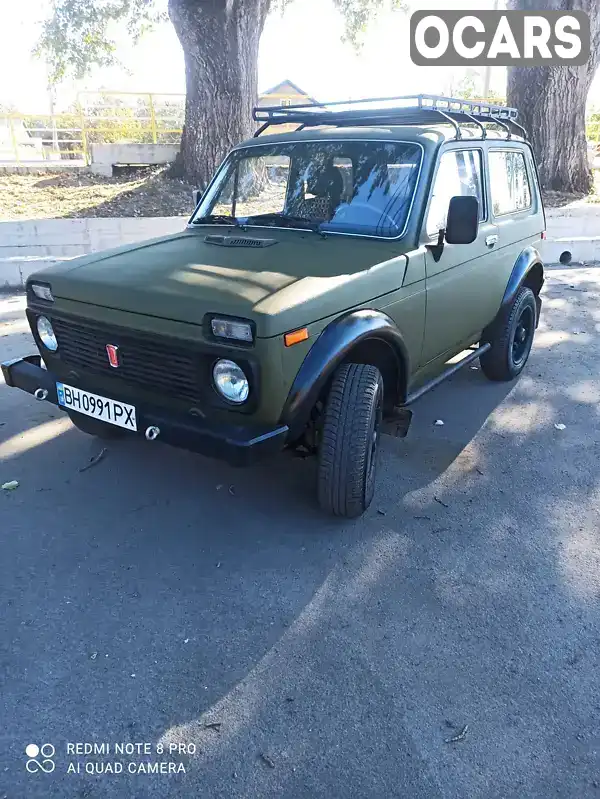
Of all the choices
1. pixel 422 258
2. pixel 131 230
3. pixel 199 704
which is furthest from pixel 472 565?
pixel 131 230

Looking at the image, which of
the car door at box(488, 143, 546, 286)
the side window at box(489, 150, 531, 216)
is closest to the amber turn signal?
the car door at box(488, 143, 546, 286)

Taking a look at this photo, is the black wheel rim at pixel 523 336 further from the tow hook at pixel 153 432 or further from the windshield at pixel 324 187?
the tow hook at pixel 153 432

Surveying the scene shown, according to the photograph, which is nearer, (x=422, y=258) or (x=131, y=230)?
(x=422, y=258)

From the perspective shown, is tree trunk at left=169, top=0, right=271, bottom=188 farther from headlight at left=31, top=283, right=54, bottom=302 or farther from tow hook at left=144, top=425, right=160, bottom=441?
tow hook at left=144, top=425, right=160, bottom=441

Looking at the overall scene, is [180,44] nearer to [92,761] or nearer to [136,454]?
[136,454]

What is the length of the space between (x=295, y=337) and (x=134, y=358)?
87cm

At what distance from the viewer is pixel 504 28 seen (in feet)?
38.3

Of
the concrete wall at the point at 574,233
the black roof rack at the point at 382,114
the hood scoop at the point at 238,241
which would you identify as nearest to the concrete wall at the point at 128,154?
the concrete wall at the point at 574,233

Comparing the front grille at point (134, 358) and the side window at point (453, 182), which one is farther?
the side window at point (453, 182)

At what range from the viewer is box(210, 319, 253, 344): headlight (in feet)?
8.80

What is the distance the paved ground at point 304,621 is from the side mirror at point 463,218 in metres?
1.46

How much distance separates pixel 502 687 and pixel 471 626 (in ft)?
1.07

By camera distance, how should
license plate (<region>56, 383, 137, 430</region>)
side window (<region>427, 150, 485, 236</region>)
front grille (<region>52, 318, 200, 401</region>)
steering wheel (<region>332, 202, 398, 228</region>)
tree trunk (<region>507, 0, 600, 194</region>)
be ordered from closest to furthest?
1. front grille (<region>52, 318, 200, 401</region>)
2. license plate (<region>56, 383, 137, 430</region>)
3. steering wheel (<region>332, 202, 398, 228</region>)
4. side window (<region>427, 150, 485, 236</region>)
5. tree trunk (<region>507, 0, 600, 194</region>)

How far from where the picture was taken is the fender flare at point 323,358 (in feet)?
9.49
